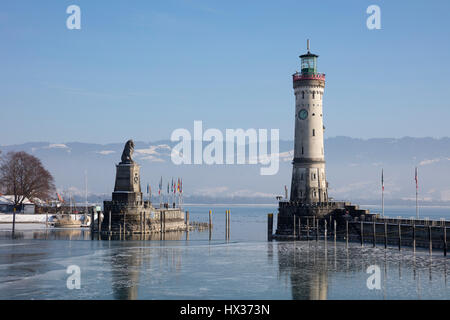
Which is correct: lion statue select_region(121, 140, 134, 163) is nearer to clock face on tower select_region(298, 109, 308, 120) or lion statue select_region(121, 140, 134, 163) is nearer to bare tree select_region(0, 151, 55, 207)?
clock face on tower select_region(298, 109, 308, 120)

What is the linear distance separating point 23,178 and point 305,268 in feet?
330

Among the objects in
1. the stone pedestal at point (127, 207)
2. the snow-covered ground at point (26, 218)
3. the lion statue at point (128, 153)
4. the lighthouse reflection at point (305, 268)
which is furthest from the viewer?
the snow-covered ground at point (26, 218)

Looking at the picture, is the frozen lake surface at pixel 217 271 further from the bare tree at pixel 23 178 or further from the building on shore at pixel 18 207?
the bare tree at pixel 23 178

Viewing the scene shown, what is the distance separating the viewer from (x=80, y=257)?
70.1 meters

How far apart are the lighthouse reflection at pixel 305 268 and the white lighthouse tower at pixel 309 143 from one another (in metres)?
11.4

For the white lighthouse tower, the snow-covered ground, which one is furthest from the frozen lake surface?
the snow-covered ground

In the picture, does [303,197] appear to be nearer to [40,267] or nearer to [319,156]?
[319,156]

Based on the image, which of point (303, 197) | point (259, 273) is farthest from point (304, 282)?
point (303, 197)

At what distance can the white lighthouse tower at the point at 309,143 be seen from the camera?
316ft

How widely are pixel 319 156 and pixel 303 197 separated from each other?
300 inches

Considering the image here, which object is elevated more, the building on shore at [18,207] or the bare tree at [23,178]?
the bare tree at [23,178]

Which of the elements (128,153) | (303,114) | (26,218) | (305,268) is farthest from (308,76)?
(26,218)

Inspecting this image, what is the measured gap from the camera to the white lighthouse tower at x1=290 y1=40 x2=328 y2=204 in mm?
96375

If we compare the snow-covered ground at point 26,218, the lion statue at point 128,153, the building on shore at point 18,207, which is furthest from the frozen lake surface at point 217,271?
the building on shore at point 18,207
